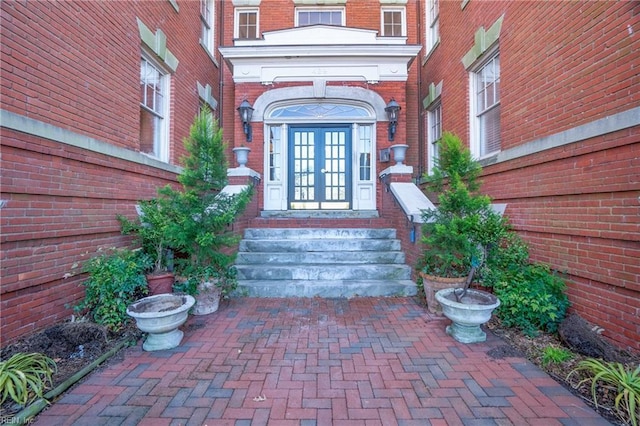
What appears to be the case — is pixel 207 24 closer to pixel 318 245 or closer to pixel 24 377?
pixel 318 245

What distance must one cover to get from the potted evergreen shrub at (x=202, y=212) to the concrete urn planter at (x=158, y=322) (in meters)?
0.64

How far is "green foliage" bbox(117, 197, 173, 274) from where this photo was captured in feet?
12.7

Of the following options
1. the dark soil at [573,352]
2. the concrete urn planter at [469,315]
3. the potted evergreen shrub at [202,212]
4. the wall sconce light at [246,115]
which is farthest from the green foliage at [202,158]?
the dark soil at [573,352]

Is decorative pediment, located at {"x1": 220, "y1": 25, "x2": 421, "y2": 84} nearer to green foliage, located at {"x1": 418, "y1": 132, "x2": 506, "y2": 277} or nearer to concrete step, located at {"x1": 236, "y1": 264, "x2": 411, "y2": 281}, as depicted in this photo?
green foliage, located at {"x1": 418, "y1": 132, "x2": 506, "y2": 277}

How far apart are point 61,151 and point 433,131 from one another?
7848mm

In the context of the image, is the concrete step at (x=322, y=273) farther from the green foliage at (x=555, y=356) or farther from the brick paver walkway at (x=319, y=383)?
the green foliage at (x=555, y=356)

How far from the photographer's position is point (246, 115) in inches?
273

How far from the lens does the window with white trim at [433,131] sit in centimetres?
772

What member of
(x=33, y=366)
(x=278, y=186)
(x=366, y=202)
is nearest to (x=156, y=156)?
(x=278, y=186)

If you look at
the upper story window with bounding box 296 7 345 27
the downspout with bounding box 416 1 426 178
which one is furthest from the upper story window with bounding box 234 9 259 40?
the downspout with bounding box 416 1 426 178

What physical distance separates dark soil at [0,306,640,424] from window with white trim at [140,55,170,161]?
337cm

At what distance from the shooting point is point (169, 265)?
13.4ft

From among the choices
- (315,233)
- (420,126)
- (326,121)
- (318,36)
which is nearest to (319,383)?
(315,233)

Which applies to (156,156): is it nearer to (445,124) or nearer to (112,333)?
(112,333)
